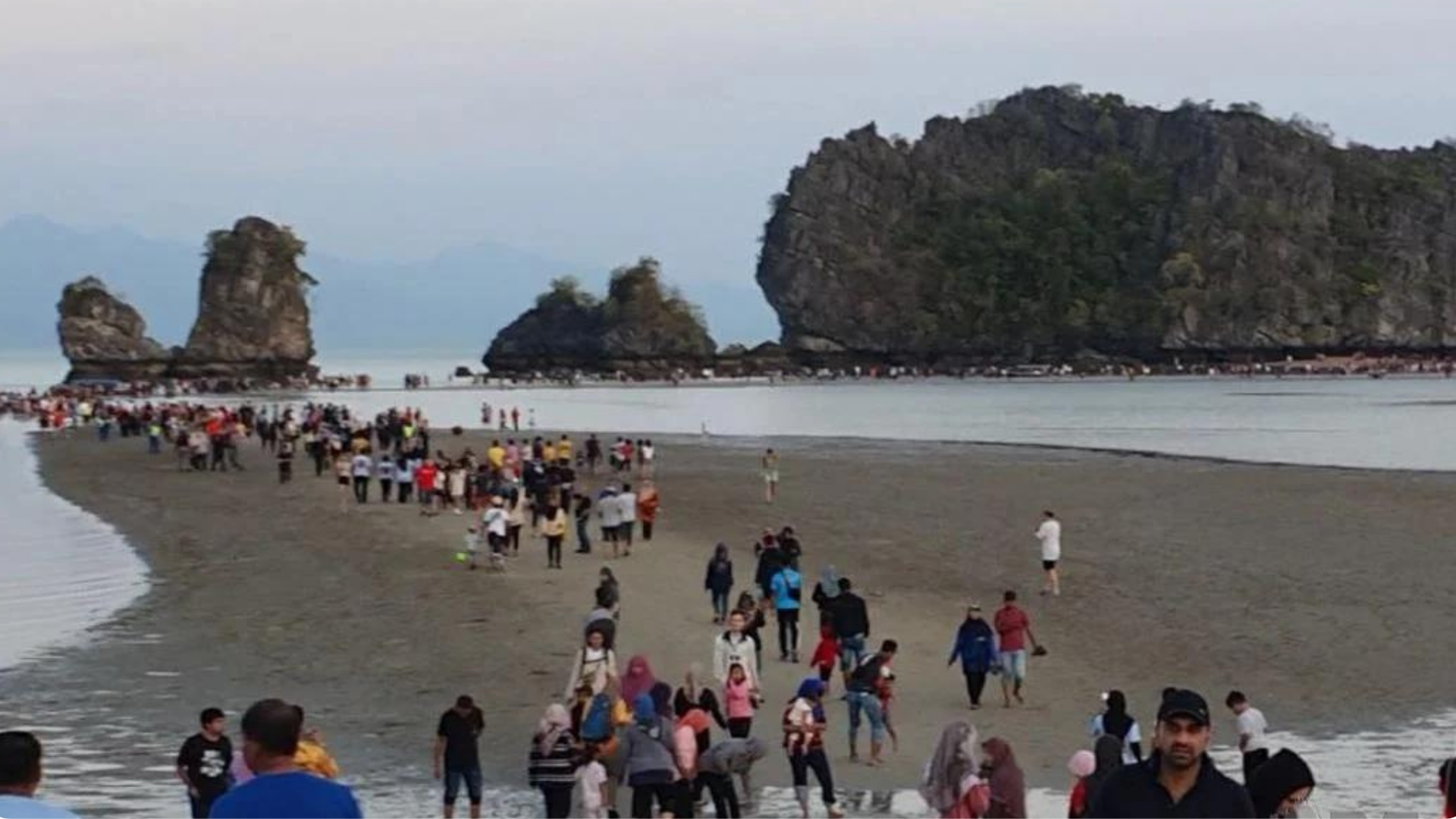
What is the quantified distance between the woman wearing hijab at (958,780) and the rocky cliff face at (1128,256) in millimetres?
167088

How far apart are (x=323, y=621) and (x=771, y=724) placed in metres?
8.45

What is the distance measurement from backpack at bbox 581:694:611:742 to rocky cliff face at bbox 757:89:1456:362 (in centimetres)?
16501

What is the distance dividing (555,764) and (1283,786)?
474 cm

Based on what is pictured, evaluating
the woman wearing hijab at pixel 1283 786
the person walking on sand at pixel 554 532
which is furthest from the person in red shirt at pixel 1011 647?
the person walking on sand at pixel 554 532

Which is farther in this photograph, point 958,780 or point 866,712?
point 866,712

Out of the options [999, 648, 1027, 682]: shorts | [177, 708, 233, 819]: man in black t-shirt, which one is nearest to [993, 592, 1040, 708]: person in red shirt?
[999, 648, 1027, 682]: shorts

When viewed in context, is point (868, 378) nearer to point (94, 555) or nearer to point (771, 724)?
point (94, 555)

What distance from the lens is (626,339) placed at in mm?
172000

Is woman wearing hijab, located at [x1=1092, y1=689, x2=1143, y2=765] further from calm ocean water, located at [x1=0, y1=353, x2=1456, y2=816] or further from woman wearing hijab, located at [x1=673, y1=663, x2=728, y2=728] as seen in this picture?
woman wearing hijab, located at [x1=673, y1=663, x2=728, y2=728]

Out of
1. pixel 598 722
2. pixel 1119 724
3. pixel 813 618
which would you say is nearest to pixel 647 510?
pixel 813 618

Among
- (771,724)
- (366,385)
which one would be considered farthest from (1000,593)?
(366,385)

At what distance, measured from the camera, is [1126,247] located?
626ft

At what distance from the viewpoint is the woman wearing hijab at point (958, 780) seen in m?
11.0

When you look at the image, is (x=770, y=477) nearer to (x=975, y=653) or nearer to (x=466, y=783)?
(x=975, y=653)
